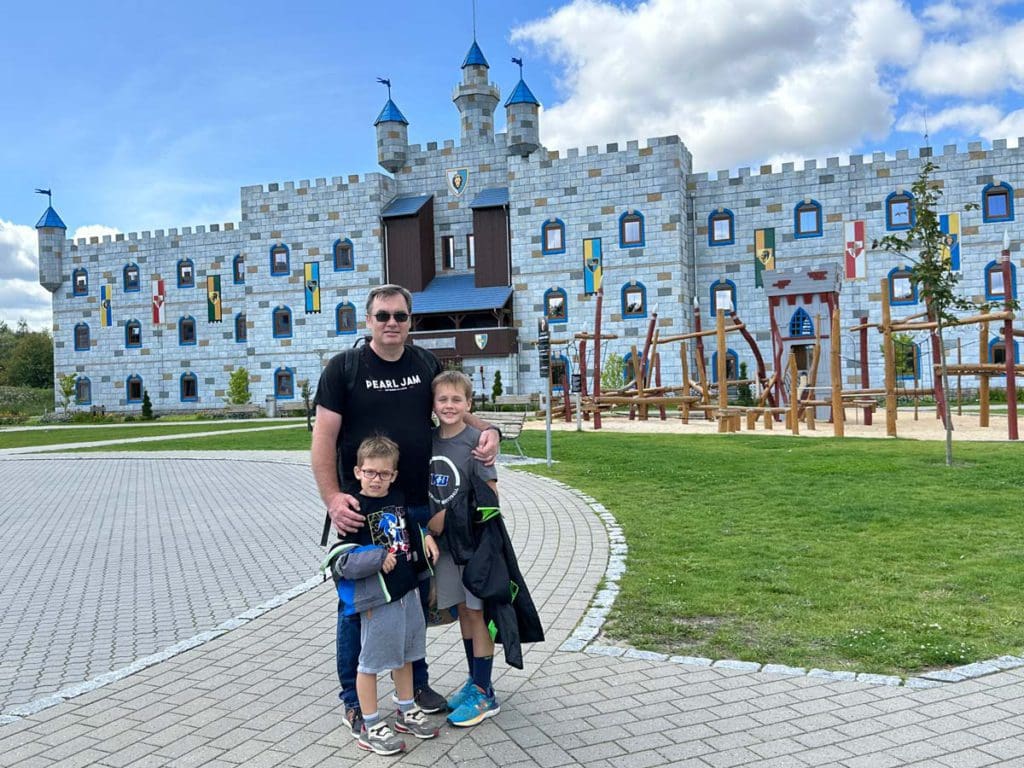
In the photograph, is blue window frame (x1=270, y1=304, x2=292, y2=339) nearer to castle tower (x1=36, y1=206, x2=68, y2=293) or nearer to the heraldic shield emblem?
the heraldic shield emblem

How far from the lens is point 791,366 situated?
18.9 metres

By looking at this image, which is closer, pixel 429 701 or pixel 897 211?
pixel 429 701

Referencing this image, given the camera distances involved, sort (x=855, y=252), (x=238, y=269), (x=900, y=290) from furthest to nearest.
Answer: (x=238, y=269) → (x=855, y=252) → (x=900, y=290)

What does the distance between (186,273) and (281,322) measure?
8126mm

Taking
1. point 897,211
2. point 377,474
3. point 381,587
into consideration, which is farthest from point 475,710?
point 897,211

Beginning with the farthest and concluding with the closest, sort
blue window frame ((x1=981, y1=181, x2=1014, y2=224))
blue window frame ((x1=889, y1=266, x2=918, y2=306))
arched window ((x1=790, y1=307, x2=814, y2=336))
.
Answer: blue window frame ((x1=889, y1=266, x2=918, y2=306)) → blue window frame ((x1=981, y1=181, x2=1014, y2=224)) → arched window ((x1=790, y1=307, x2=814, y2=336))

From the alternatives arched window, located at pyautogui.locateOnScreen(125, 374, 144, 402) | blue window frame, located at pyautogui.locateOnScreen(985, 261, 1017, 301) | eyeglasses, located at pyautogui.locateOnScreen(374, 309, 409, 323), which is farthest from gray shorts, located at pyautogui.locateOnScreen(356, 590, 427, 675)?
arched window, located at pyautogui.locateOnScreen(125, 374, 144, 402)

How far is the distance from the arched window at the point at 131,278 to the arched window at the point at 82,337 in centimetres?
352

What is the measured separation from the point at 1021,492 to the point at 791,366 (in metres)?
9.58

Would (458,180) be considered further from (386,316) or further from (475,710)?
(475,710)

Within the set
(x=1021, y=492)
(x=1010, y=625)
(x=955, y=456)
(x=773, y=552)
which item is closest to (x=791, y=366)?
(x=955, y=456)

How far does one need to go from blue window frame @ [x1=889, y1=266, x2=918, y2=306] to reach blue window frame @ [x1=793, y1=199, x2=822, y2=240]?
11.3 feet

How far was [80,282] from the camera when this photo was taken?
47250mm

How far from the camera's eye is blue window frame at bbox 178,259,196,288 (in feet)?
149
